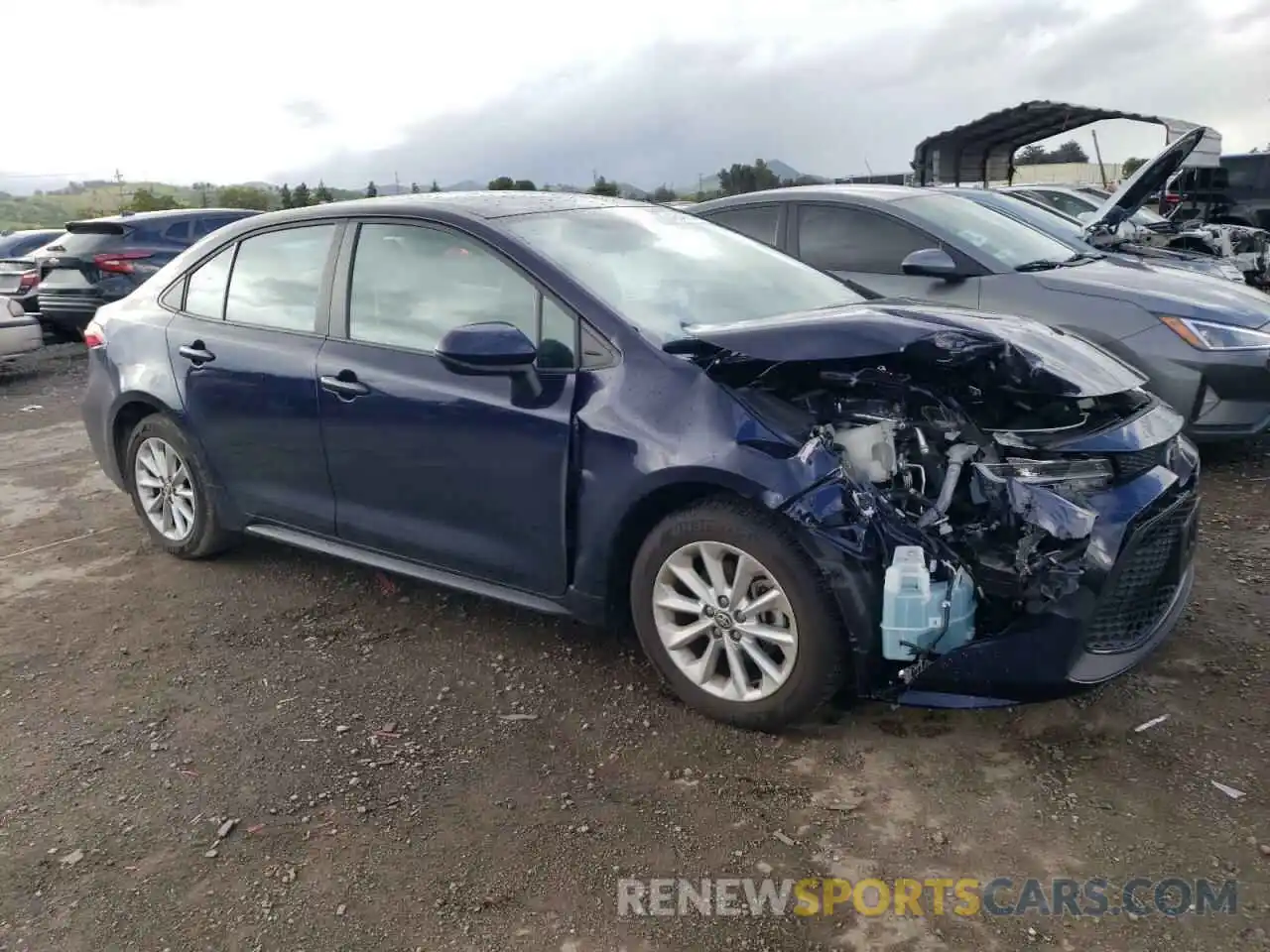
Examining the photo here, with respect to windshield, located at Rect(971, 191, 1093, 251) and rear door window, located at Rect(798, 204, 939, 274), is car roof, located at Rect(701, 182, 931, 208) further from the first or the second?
windshield, located at Rect(971, 191, 1093, 251)

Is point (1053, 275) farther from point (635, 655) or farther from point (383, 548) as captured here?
point (383, 548)

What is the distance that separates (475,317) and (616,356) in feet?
2.05

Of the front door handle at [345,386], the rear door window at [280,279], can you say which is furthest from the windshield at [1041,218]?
the front door handle at [345,386]

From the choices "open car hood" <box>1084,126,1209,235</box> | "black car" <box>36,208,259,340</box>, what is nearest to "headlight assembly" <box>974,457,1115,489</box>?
"open car hood" <box>1084,126,1209,235</box>

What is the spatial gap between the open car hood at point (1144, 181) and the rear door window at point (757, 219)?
10.2 ft

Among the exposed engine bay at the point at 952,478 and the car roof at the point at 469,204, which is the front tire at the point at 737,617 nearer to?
the exposed engine bay at the point at 952,478

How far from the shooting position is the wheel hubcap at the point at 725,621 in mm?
3035

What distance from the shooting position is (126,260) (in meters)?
11.3

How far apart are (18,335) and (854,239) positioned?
8.67 m

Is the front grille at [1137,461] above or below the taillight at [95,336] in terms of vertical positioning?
above

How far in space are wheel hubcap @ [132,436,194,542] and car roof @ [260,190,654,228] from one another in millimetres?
1220

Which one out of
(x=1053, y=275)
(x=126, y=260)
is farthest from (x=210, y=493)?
(x=126, y=260)

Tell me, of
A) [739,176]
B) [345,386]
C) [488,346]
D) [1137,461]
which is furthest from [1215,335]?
[739,176]

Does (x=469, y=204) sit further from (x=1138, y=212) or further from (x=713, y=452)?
(x=1138, y=212)
